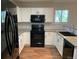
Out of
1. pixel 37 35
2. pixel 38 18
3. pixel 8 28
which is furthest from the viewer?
pixel 38 18

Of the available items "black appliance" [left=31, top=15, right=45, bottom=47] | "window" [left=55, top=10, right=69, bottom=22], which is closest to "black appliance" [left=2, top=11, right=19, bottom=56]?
"black appliance" [left=31, top=15, right=45, bottom=47]

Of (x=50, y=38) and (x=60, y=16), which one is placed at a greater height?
(x=60, y=16)

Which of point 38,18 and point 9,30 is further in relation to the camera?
point 38,18

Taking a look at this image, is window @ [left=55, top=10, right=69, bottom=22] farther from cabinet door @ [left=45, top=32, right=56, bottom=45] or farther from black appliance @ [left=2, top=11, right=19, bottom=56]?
black appliance @ [left=2, top=11, right=19, bottom=56]

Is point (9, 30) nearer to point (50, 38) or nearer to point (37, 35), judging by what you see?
point (37, 35)

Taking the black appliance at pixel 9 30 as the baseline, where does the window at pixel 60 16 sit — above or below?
above

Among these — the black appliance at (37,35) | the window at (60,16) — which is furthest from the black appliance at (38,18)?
the window at (60,16)

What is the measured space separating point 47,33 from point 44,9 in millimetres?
1177

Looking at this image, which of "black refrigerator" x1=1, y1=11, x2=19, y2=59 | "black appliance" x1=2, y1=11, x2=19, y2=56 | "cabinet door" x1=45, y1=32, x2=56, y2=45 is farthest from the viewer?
"cabinet door" x1=45, y1=32, x2=56, y2=45

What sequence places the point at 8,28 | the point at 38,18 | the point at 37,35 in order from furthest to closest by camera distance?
the point at 38,18 < the point at 37,35 < the point at 8,28

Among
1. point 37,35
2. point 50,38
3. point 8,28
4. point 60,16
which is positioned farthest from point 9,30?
point 60,16

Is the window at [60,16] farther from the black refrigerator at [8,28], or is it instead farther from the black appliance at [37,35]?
the black refrigerator at [8,28]

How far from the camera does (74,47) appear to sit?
319cm

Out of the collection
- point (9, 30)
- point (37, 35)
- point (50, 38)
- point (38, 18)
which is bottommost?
point (50, 38)
